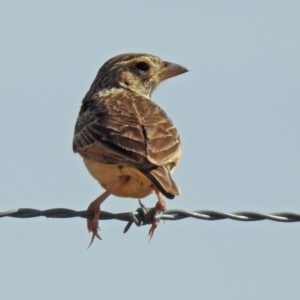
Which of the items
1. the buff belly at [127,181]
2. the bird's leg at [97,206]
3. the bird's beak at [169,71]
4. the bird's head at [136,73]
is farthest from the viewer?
the bird's head at [136,73]

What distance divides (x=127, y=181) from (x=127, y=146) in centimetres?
44

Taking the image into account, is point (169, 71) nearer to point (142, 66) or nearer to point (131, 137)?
point (142, 66)

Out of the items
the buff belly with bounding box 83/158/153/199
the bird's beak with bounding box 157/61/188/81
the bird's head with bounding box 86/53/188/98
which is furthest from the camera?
the bird's head with bounding box 86/53/188/98

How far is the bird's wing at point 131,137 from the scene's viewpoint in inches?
437

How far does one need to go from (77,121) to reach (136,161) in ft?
10.5

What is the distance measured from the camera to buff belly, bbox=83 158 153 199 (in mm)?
11450

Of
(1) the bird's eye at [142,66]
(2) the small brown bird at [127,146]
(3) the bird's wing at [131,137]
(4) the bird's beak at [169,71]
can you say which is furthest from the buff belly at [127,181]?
(1) the bird's eye at [142,66]

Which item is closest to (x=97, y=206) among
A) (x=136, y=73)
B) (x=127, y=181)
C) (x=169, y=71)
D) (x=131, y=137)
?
(x=127, y=181)

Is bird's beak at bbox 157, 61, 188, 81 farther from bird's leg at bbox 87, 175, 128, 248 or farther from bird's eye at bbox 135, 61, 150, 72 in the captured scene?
bird's leg at bbox 87, 175, 128, 248

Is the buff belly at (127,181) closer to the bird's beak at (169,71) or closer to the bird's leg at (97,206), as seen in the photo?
the bird's leg at (97,206)

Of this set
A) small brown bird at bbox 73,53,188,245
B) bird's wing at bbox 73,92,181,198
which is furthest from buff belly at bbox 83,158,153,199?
bird's wing at bbox 73,92,181,198

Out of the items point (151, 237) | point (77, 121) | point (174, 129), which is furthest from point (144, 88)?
point (151, 237)

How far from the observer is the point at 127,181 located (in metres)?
11.8

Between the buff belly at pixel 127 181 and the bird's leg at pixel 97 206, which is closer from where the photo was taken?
the bird's leg at pixel 97 206
